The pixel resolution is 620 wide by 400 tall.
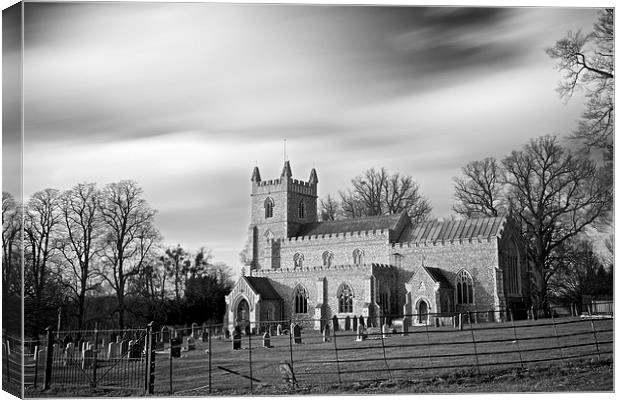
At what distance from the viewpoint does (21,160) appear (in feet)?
42.8

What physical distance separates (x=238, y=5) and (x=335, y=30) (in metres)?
1.89

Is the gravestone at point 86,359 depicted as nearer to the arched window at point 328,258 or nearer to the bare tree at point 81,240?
the bare tree at point 81,240

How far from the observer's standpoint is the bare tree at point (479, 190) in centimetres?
1977

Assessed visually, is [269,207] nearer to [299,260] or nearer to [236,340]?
[299,260]

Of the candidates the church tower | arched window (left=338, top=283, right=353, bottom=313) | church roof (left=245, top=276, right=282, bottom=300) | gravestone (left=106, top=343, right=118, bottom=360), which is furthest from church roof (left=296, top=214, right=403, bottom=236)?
gravestone (left=106, top=343, right=118, bottom=360)

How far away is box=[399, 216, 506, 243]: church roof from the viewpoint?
2854 cm

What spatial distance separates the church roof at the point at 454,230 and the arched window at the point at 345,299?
3720 mm

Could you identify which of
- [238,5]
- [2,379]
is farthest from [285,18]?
[2,379]

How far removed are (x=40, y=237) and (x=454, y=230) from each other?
58.8ft

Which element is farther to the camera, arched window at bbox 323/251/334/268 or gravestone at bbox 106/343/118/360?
arched window at bbox 323/251/334/268

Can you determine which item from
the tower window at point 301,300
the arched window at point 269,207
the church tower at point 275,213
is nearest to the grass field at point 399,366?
the tower window at point 301,300

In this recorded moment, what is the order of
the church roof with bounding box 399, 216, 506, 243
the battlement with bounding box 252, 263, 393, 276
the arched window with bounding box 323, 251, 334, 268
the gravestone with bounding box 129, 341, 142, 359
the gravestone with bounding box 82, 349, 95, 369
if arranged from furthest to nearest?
the arched window with bounding box 323, 251, 334, 268 → the church roof with bounding box 399, 216, 506, 243 → the battlement with bounding box 252, 263, 393, 276 → the gravestone with bounding box 129, 341, 142, 359 → the gravestone with bounding box 82, 349, 95, 369

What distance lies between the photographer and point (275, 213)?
1412 inches

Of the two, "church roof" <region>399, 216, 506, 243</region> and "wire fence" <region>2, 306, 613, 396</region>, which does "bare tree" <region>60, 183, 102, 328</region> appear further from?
"church roof" <region>399, 216, 506, 243</region>
